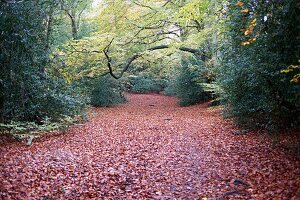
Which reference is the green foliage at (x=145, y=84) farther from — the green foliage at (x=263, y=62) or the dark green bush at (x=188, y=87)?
the green foliage at (x=263, y=62)

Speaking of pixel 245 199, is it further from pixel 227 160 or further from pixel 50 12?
pixel 50 12

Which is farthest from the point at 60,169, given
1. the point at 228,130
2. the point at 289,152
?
the point at 228,130

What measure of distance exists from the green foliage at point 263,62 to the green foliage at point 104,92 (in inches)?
409

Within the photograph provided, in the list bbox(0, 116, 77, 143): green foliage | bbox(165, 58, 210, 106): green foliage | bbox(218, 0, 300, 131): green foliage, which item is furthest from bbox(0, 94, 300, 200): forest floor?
bbox(165, 58, 210, 106): green foliage

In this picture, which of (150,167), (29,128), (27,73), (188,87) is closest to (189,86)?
(188,87)

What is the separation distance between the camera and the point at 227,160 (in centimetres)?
612

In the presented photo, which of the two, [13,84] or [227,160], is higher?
[13,84]

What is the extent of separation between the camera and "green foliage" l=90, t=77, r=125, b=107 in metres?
18.0

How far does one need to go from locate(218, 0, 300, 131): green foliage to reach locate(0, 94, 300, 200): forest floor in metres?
0.80

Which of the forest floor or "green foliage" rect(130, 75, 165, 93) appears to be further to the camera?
"green foliage" rect(130, 75, 165, 93)

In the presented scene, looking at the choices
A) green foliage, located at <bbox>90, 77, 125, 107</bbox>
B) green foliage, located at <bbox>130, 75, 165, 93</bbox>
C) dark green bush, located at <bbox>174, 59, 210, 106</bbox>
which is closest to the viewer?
dark green bush, located at <bbox>174, 59, 210, 106</bbox>

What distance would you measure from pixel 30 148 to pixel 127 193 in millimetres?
3443

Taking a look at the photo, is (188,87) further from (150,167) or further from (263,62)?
(150,167)

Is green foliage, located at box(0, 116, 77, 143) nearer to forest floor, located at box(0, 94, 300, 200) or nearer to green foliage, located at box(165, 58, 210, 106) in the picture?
forest floor, located at box(0, 94, 300, 200)
